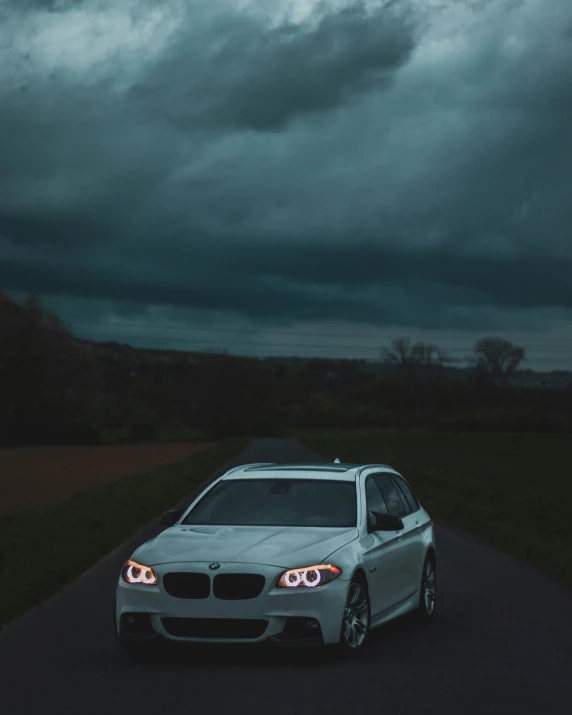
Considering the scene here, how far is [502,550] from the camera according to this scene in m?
17.1

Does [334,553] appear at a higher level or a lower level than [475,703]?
higher

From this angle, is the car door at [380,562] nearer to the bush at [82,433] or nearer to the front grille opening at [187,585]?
the front grille opening at [187,585]

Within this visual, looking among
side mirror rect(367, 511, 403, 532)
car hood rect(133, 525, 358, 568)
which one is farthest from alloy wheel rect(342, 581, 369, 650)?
side mirror rect(367, 511, 403, 532)

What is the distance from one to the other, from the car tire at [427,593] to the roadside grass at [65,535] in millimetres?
3914

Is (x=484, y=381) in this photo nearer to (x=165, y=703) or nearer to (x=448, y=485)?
(x=448, y=485)

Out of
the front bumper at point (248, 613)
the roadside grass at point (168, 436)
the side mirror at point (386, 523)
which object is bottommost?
the roadside grass at point (168, 436)

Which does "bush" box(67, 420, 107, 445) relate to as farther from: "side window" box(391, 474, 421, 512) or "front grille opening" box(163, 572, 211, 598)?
"front grille opening" box(163, 572, 211, 598)

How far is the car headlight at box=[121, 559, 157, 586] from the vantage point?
26.8 ft

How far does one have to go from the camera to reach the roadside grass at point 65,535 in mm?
12180

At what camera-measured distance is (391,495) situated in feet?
34.6

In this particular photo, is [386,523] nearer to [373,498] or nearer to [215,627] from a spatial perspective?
[373,498]

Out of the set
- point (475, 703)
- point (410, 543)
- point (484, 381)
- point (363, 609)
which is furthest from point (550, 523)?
point (484, 381)

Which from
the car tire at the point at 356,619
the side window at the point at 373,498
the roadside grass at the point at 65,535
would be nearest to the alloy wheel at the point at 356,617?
the car tire at the point at 356,619

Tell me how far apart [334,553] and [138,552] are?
156cm
